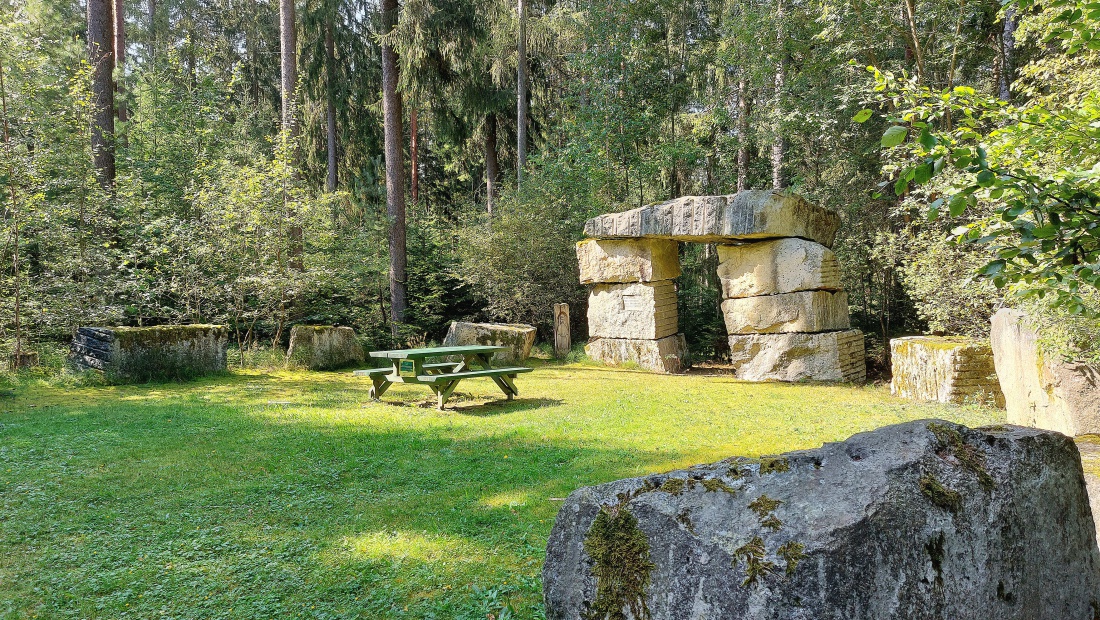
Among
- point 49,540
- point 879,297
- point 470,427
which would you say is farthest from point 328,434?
point 879,297

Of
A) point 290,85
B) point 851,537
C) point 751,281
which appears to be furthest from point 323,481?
point 290,85

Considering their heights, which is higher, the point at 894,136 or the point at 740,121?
the point at 740,121

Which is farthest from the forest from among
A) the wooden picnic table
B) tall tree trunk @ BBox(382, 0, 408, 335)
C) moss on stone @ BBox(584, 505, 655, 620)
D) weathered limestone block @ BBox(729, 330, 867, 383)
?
moss on stone @ BBox(584, 505, 655, 620)

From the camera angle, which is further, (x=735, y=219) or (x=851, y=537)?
(x=735, y=219)

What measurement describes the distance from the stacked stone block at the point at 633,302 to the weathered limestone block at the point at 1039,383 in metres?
5.73

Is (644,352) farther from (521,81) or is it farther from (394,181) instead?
(521,81)

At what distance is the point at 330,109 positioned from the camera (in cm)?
1788

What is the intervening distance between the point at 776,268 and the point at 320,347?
7927 mm

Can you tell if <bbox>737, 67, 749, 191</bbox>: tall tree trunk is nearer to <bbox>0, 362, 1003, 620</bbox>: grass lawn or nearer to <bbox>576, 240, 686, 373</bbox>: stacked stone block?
<bbox>576, 240, 686, 373</bbox>: stacked stone block

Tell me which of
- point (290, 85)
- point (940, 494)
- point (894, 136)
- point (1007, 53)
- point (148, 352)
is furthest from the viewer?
point (290, 85)

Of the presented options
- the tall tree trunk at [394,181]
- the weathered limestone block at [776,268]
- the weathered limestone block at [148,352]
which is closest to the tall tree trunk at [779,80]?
the weathered limestone block at [776,268]

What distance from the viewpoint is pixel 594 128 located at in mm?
15438

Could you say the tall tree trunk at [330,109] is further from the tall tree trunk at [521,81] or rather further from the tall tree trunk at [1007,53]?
the tall tree trunk at [1007,53]

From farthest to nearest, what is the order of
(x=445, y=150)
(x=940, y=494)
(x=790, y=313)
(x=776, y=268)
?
1. (x=445, y=150)
2. (x=776, y=268)
3. (x=790, y=313)
4. (x=940, y=494)
